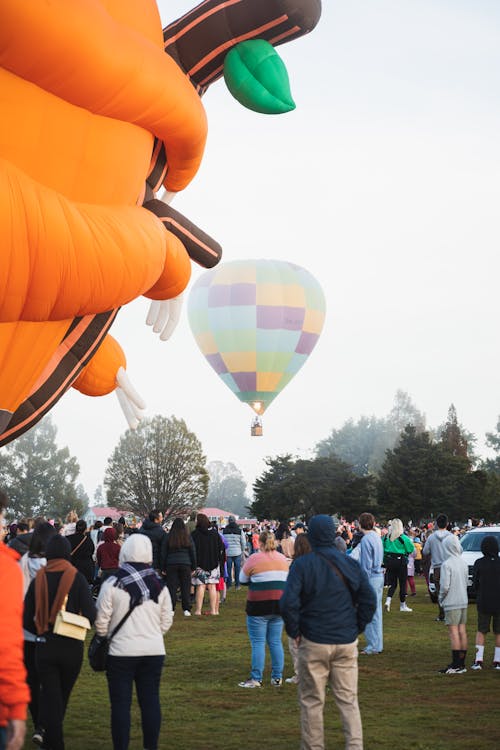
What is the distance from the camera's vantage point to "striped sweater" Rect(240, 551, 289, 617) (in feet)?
29.4

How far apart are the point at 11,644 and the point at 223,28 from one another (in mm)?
4794

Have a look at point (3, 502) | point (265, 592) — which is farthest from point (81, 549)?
point (3, 502)

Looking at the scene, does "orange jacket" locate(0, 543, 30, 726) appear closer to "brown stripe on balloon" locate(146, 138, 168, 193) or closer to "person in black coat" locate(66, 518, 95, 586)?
"brown stripe on balloon" locate(146, 138, 168, 193)

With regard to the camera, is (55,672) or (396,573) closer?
(55,672)

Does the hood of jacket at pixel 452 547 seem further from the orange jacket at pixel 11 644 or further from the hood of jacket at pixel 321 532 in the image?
the orange jacket at pixel 11 644

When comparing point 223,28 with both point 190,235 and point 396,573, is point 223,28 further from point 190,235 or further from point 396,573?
point 396,573

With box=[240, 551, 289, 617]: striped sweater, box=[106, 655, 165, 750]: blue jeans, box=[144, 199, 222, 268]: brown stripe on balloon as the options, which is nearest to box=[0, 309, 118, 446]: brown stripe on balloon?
box=[144, 199, 222, 268]: brown stripe on balloon

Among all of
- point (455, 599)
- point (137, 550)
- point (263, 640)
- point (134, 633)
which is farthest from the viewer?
point (455, 599)

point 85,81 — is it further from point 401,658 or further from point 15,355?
point 401,658

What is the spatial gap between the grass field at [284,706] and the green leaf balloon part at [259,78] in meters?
4.20

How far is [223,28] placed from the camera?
7.49 meters

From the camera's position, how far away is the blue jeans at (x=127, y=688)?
6047mm

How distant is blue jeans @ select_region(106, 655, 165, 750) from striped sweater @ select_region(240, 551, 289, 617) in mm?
2817

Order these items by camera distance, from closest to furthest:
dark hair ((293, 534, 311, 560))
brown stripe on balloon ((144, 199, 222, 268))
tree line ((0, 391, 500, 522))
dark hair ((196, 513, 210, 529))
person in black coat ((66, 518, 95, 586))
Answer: brown stripe on balloon ((144, 199, 222, 268))
dark hair ((293, 534, 311, 560))
person in black coat ((66, 518, 95, 586))
dark hair ((196, 513, 210, 529))
tree line ((0, 391, 500, 522))
